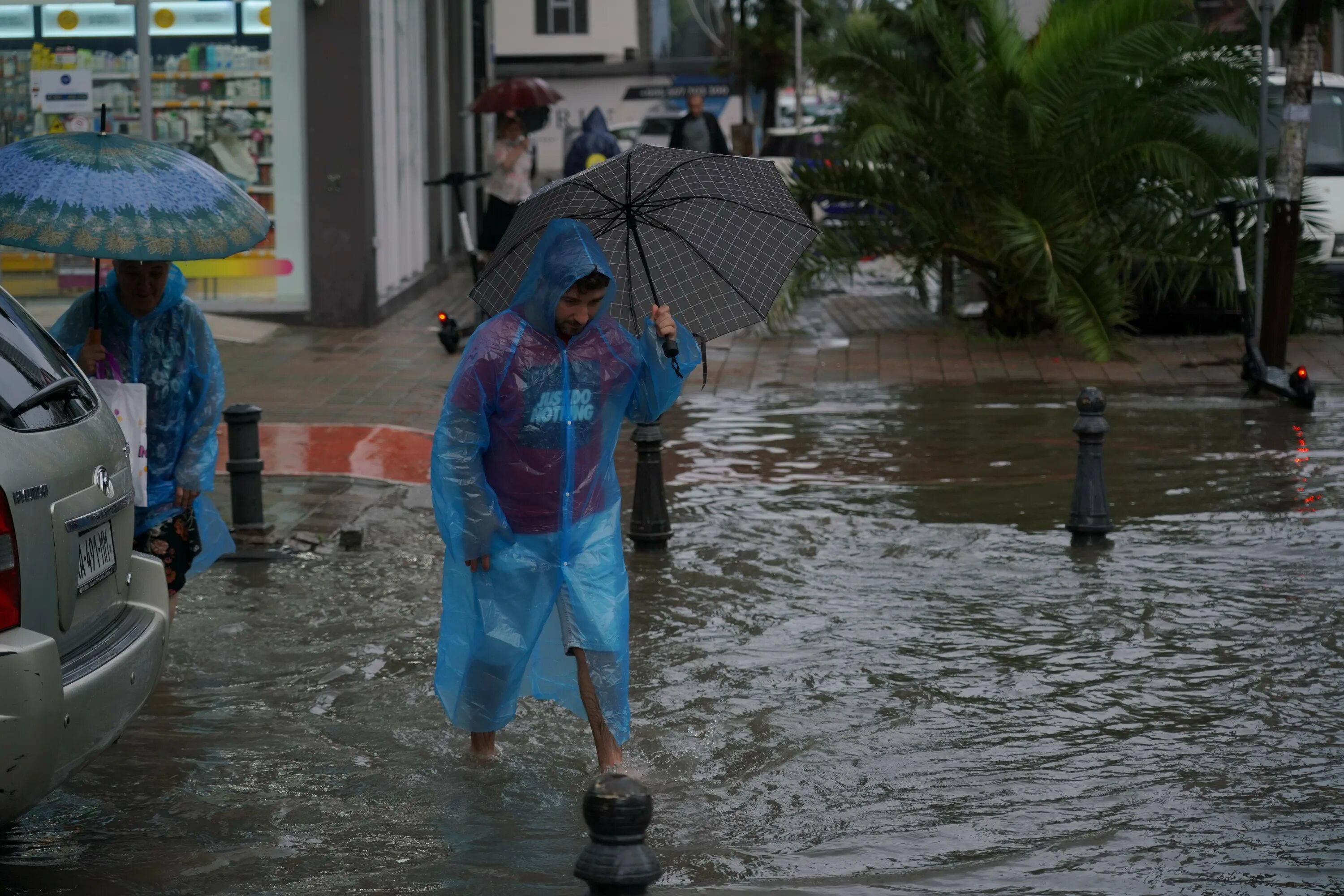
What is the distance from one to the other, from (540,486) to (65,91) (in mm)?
12008

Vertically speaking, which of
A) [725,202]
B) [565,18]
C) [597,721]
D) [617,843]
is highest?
[565,18]

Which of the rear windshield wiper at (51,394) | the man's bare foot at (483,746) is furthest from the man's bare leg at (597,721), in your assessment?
the rear windshield wiper at (51,394)

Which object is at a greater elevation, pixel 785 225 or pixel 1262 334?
pixel 785 225

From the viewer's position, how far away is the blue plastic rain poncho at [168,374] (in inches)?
250

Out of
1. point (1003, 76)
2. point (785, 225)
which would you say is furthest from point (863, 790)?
point (1003, 76)

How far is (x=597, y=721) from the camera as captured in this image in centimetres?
556

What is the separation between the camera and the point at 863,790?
5.51 m

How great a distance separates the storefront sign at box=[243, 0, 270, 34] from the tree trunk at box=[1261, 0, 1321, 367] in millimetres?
8984

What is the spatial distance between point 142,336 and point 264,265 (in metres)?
10.9

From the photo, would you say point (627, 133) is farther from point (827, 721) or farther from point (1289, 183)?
point (827, 721)

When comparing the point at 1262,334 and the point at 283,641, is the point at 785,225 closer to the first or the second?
the point at 283,641

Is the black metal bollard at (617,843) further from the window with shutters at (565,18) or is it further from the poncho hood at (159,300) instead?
the window with shutters at (565,18)

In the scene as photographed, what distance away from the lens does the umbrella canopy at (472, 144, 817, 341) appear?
5742mm

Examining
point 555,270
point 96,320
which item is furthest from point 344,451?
point 555,270
